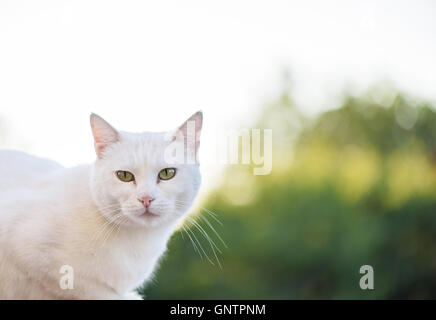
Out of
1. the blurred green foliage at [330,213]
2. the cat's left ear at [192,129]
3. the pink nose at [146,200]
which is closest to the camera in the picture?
the pink nose at [146,200]

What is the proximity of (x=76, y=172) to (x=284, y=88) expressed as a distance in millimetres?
2866

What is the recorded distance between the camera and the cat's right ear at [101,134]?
1.10m

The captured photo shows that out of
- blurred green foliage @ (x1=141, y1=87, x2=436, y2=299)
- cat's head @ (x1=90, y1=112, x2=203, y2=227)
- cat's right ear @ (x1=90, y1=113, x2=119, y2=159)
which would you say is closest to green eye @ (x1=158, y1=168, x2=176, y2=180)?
cat's head @ (x1=90, y1=112, x2=203, y2=227)

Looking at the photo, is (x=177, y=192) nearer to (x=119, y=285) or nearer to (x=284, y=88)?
(x=119, y=285)

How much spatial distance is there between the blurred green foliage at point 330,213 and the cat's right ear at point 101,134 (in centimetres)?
229

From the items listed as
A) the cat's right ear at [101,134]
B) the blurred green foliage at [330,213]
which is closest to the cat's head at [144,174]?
the cat's right ear at [101,134]

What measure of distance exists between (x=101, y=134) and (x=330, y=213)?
2917 millimetres

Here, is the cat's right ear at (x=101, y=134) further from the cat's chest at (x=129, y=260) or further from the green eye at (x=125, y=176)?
the cat's chest at (x=129, y=260)

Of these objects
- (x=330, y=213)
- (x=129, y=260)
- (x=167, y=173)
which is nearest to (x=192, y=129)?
(x=167, y=173)

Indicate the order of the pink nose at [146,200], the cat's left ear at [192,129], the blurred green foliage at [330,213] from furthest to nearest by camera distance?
1. the blurred green foliage at [330,213]
2. the cat's left ear at [192,129]
3. the pink nose at [146,200]

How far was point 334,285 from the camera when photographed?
3.68m

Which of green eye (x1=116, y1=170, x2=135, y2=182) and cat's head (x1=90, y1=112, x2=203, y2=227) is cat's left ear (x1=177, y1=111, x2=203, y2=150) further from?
green eye (x1=116, y1=170, x2=135, y2=182)

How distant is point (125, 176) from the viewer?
43.1 inches
